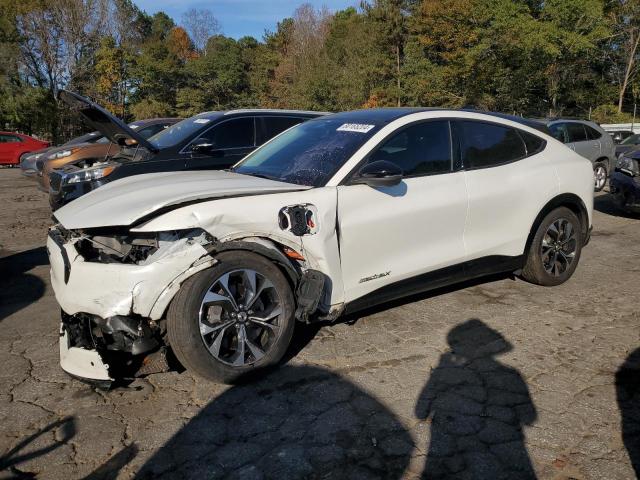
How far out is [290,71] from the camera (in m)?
56.2

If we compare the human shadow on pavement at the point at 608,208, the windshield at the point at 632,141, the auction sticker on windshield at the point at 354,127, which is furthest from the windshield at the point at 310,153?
the windshield at the point at 632,141

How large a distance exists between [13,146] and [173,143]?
1793 centimetres

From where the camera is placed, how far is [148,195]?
3.34m

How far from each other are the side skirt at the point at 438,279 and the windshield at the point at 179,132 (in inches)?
169

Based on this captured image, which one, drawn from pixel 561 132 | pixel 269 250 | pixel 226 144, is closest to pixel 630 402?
pixel 269 250

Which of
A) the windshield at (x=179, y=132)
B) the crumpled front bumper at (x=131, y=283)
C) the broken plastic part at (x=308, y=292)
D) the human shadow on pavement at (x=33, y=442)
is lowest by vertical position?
the human shadow on pavement at (x=33, y=442)

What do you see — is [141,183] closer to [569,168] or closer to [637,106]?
[569,168]

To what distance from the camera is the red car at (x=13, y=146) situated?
21281 mm

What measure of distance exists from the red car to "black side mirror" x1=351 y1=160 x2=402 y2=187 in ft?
71.7

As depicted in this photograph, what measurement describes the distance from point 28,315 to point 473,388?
365cm

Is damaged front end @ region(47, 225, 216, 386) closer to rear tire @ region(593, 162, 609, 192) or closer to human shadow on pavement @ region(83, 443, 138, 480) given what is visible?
human shadow on pavement @ region(83, 443, 138, 480)

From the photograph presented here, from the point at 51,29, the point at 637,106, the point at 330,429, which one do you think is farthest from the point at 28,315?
the point at 637,106

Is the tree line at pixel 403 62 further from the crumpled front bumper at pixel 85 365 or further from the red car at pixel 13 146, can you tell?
the crumpled front bumper at pixel 85 365

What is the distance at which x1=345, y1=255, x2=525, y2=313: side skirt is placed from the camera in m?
3.74
